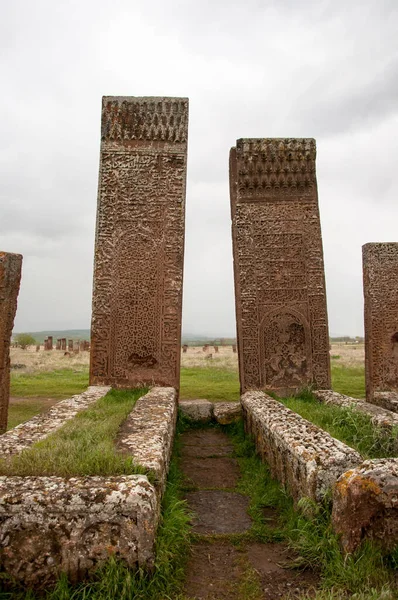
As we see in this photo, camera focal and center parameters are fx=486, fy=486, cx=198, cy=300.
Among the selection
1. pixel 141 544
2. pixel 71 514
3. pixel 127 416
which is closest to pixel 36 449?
pixel 71 514

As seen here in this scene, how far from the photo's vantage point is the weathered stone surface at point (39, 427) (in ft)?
10.7

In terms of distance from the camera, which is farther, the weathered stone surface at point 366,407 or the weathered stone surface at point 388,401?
the weathered stone surface at point 388,401

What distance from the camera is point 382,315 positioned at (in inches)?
350

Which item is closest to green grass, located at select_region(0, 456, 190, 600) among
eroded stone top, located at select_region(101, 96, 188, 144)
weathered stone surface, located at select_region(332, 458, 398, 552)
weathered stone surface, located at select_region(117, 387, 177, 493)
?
weathered stone surface, located at select_region(117, 387, 177, 493)

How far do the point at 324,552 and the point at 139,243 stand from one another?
214 inches

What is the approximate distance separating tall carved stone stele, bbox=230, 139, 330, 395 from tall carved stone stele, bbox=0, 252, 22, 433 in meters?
3.46

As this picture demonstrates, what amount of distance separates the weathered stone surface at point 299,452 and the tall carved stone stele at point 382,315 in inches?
165

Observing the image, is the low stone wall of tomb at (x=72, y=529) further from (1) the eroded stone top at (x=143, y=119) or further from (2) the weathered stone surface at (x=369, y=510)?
(1) the eroded stone top at (x=143, y=119)

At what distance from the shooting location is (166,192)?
7.47 m

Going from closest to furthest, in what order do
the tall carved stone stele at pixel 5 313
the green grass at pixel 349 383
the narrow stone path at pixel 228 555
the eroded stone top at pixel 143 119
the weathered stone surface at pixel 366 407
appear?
the narrow stone path at pixel 228 555, the weathered stone surface at pixel 366 407, the tall carved stone stele at pixel 5 313, the eroded stone top at pixel 143 119, the green grass at pixel 349 383

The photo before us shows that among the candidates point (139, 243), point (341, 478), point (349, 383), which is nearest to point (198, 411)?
point (139, 243)

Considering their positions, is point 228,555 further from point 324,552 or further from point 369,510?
point 369,510

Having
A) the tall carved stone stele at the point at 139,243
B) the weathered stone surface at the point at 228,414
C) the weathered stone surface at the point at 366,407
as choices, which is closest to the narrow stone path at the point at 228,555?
the weathered stone surface at the point at 366,407

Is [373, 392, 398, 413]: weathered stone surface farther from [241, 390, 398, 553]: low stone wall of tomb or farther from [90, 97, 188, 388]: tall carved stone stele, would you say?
[90, 97, 188, 388]: tall carved stone stele
